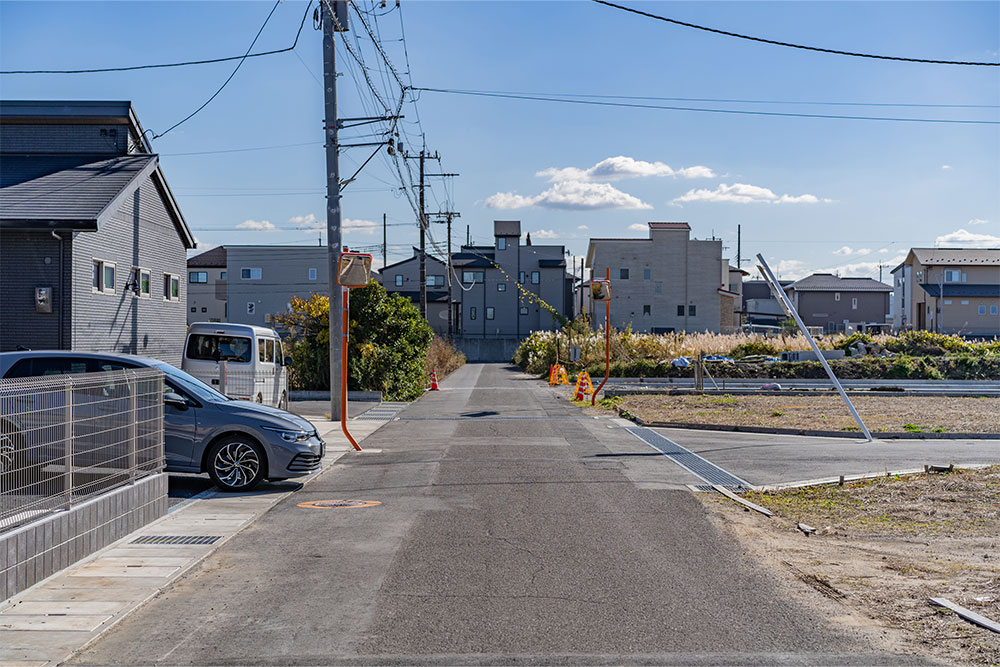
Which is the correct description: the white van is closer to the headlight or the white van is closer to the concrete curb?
the headlight

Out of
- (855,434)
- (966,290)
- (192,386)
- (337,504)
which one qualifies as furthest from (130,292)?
(966,290)

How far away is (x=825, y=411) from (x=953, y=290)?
51583mm

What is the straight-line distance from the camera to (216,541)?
28.1 feet

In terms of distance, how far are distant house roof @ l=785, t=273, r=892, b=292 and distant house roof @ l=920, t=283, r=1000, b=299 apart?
16.1m

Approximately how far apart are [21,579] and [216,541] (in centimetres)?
216

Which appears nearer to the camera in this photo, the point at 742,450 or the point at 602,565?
the point at 602,565

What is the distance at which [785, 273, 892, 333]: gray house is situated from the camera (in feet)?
279

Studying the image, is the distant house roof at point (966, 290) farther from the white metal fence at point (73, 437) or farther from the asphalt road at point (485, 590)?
the white metal fence at point (73, 437)

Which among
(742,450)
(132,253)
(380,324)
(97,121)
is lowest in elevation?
(742,450)

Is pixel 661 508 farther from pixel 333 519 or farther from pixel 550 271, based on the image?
pixel 550 271

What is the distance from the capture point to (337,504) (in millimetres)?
10711

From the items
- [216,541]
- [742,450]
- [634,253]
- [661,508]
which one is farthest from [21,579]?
[634,253]

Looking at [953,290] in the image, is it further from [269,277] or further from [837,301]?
[269,277]

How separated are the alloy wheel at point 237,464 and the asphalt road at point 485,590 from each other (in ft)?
2.63
